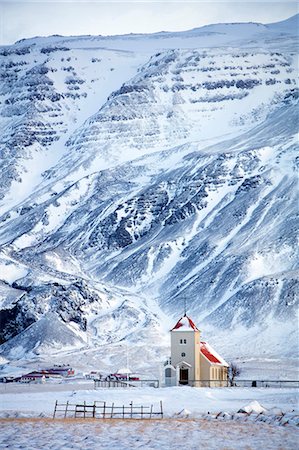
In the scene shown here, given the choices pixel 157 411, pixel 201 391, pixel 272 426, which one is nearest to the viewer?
pixel 272 426

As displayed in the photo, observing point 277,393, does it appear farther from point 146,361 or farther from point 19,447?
point 146,361

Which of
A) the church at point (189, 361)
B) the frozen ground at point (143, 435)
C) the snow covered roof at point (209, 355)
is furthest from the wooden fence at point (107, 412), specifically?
the snow covered roof at point (209, 355)

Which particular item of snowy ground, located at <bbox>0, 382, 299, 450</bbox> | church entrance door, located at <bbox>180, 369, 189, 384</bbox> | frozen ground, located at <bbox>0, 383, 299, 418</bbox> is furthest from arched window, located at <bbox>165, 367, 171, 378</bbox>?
snowy ground, located at <bbox>0, 382, 299, 450</bbox>

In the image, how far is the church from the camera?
119625 mm

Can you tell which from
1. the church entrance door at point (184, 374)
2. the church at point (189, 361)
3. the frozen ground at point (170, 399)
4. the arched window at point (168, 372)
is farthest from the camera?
the church entrance door at point (184, 374)

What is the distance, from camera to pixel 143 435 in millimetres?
67312

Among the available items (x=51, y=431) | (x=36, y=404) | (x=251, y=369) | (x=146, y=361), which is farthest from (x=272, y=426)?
(x=146, y=361)

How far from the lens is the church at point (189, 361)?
392ft

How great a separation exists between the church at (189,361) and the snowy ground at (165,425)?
20687 mm

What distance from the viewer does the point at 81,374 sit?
16912 centimetres

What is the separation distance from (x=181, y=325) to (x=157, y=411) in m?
40.5

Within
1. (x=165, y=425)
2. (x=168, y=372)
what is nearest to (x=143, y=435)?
(x=165, y=425)

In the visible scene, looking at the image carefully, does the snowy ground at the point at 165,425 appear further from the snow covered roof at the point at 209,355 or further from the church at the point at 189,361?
the snow covered roof at the point at 209,355

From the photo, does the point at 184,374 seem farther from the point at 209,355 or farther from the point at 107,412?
the point at 107,412
